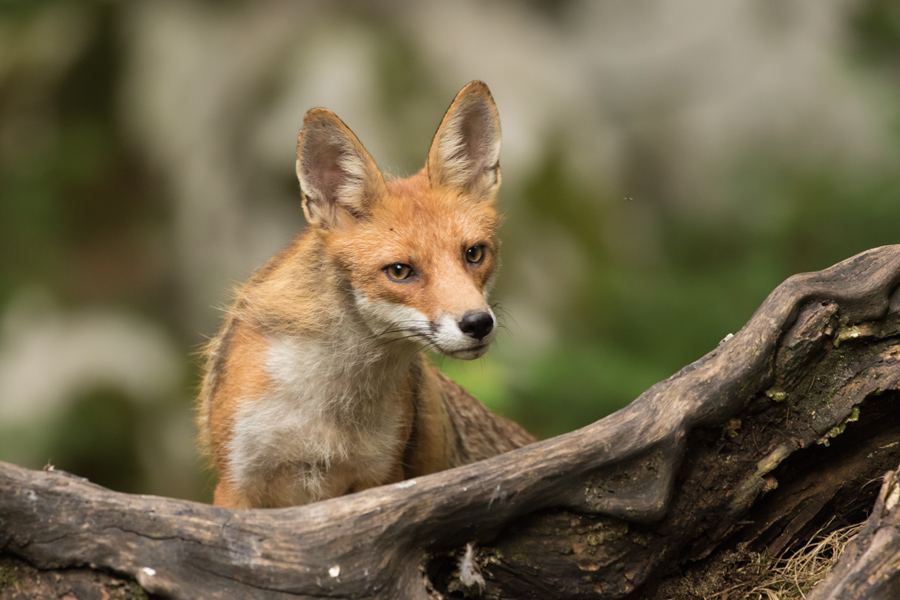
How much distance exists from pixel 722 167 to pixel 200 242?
6200mm

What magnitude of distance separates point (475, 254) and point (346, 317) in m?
0.75

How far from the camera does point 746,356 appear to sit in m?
3.30

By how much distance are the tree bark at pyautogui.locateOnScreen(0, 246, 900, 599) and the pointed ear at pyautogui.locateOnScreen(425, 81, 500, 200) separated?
174cm

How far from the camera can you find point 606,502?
3137mm

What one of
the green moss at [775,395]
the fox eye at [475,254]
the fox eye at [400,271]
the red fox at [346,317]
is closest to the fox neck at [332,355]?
the red fox at [346,317]

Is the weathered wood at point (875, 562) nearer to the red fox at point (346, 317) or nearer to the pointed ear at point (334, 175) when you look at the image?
the red fox at point (346, 317)

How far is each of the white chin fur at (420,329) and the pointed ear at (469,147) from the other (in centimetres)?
85

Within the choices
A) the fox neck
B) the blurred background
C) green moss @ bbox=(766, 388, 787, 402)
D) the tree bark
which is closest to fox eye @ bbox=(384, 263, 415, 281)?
the fox neck

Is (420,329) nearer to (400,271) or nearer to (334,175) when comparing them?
(400,271)

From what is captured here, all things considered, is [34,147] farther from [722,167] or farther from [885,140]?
[885,140]

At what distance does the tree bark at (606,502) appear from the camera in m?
2.85

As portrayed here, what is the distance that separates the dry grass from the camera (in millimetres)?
3252

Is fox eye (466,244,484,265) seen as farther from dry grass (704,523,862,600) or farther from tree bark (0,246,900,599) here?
dry grass (704,523,862,600)

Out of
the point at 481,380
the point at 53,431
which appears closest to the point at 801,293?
the point at 481,380
